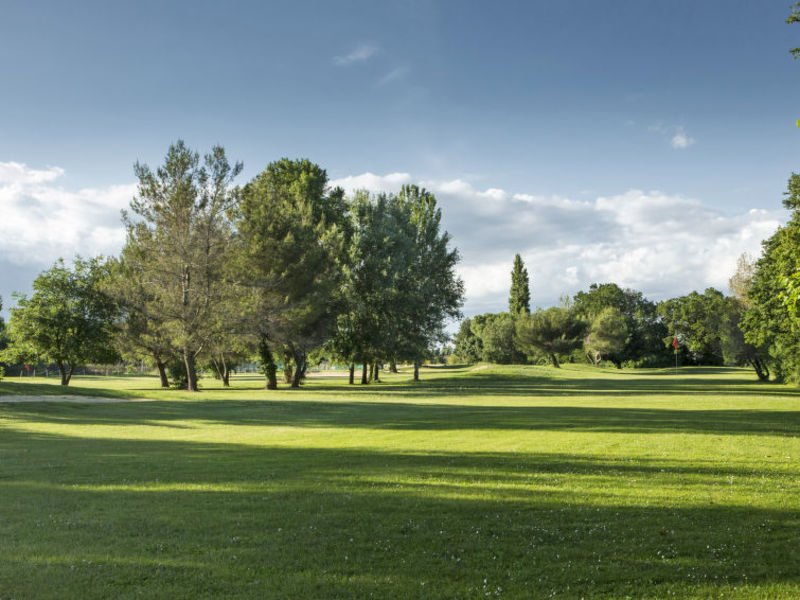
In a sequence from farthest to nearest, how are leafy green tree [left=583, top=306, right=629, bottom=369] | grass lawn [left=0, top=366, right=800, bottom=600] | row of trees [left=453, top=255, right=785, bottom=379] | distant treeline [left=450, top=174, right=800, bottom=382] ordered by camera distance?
leafy green tree [left=583, top=306, right=629, bottom=369] < row of trees [left=453, top=255, right=785, bottom=379] < distant treeline [left=450, top=174, right=800, bottom=382] < grass lawn [left=0, top=366, right=800, bottom=600]

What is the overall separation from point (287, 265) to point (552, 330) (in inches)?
2304

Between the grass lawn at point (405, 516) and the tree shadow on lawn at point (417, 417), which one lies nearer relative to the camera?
the grass lawn at point (405, 516)

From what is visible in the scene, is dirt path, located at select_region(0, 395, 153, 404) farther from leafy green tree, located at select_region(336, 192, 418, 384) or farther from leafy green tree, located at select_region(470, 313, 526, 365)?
leafy green tree, located at select_region(470, 313, 526, 365)

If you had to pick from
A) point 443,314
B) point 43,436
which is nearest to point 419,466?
point 43,436

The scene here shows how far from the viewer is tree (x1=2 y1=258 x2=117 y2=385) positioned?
46.8 meters

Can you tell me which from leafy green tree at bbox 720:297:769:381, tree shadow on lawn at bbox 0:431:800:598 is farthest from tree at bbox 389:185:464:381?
tree shadow on lawn at bbox 0:431:800:598

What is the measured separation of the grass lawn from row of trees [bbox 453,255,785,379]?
6291cm

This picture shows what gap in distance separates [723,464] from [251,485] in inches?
389

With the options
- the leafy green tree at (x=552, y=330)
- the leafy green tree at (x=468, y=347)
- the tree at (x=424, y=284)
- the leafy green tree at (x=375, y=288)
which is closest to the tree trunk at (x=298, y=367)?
the leafy green tree at (x=375, y=288)

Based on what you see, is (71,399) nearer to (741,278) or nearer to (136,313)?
(136,313)

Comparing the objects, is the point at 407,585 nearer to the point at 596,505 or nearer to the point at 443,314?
the point at 596,505

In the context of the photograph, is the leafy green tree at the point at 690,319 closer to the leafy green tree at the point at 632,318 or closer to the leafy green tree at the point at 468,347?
the leafy green tree at the point at 632,318

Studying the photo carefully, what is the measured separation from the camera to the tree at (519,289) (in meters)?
107

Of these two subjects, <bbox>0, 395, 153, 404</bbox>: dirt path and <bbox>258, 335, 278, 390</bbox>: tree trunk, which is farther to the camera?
<bbox>258, 335, 278, 390</bbox>: tree trunk
